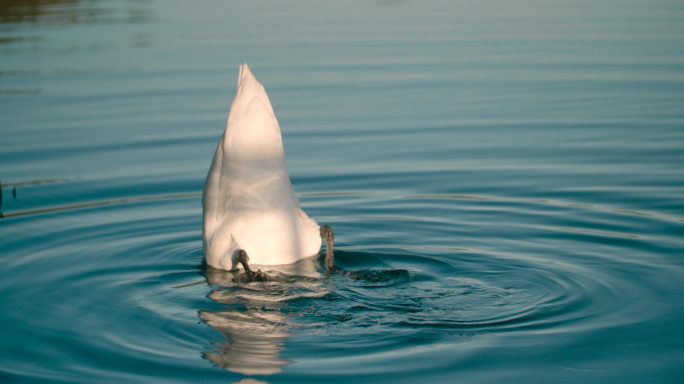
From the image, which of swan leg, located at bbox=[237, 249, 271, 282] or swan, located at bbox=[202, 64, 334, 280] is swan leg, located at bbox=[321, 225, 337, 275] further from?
swan leg, located at bbox=[237, 249, 271, 282]

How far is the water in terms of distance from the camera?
5.96m

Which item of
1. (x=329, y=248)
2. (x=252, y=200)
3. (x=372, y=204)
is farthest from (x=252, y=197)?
(x=372, y=204)

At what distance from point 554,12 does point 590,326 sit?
659 inches

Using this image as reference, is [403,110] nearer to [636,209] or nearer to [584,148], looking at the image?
[584,148]

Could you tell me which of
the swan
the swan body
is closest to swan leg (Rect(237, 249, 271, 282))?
the swan

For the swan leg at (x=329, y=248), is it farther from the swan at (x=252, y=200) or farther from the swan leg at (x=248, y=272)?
the swan leg at (x=248, y=272)

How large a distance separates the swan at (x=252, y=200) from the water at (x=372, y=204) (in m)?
0.20

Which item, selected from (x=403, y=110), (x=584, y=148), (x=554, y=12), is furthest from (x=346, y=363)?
(x=554, y=12)

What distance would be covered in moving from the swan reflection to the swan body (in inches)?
5.2

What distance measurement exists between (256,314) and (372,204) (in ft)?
10.5

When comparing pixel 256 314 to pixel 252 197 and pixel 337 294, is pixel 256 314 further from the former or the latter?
pixel 252 197

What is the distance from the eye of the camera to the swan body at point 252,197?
22.5 ft

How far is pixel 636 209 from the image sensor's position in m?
9.06

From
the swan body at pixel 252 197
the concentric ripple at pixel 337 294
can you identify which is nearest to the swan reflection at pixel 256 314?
the concentric ripple at pixel 337 294
